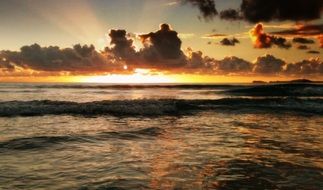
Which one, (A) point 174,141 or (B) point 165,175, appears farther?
(A) point 174,141

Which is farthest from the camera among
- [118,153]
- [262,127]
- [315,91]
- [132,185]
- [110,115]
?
[315,91]

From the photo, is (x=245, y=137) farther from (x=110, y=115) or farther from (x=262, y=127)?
(x=110, y=115)

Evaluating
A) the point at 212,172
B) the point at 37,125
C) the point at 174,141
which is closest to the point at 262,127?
the point at 174,141

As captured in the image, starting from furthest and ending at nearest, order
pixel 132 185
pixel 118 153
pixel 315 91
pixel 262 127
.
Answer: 1. pixel 315 91
2. pixel 262 127
3. pixel 118 153
4. pixel 132 185

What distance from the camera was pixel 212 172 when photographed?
30.1 feet

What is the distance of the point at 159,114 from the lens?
2733cm

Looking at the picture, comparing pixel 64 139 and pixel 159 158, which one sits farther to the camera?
pixel 64 139

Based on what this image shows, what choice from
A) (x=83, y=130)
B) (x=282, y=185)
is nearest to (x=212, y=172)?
(x=282, y=185)

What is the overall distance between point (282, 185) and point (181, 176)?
7.82 feet

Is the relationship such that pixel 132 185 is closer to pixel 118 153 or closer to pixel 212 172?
pixel 212 172

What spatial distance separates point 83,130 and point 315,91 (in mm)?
55900

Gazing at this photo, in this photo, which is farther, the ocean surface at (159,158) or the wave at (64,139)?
the wave at (64,139)

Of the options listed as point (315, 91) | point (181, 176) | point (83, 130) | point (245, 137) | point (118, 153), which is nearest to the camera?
point (181, 176)

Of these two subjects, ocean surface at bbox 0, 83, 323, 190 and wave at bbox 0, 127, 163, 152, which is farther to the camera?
wave at bbox 0, 127, 163, 152
